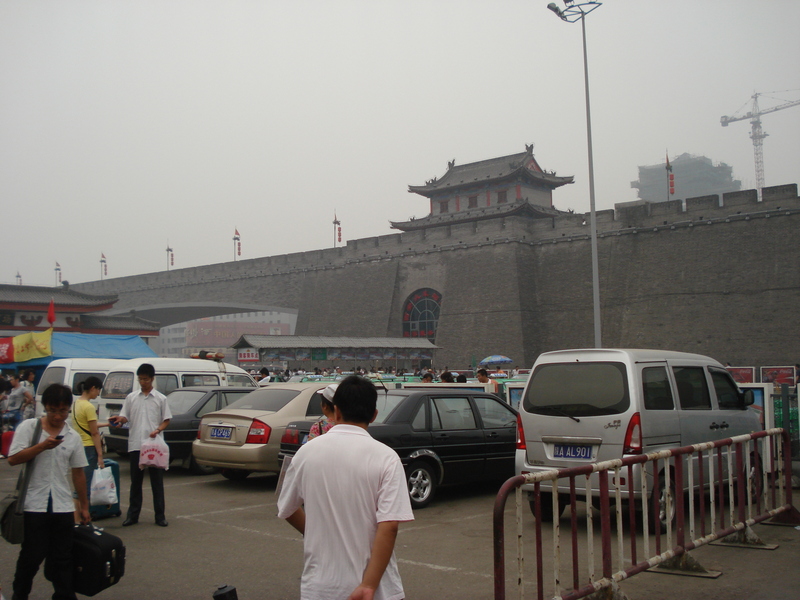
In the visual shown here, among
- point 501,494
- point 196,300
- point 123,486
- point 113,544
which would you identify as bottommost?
point 123,486

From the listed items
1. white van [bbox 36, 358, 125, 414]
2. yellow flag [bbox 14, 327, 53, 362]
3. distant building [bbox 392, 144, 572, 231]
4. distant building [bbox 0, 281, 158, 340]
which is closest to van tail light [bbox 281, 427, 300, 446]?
white van [bbox 36, 358, 125, 414]

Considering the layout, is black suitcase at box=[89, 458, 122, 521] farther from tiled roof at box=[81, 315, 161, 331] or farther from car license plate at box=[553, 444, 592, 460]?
tiled roof at box=[81, 315, 161, 331]

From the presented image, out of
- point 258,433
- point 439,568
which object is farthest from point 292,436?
point 439,568

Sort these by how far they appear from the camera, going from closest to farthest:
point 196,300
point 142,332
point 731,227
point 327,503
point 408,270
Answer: point 327,503 < point 731,227 < point 142,332 < point 408,270 < point 196,300

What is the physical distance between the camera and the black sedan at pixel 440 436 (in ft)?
23.1

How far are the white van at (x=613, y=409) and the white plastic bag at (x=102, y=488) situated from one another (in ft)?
11.3

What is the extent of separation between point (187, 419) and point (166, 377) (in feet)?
5.90

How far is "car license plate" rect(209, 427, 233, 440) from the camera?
26.6 feet

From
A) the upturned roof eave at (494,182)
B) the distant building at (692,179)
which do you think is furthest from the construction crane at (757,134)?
the upturned roof eave at (494,182)

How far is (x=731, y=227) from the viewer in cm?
2584

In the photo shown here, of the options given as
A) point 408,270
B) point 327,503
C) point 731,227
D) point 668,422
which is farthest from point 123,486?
point 408,270

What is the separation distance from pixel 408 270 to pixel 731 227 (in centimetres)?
1447

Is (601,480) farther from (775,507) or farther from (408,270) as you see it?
(408,270)

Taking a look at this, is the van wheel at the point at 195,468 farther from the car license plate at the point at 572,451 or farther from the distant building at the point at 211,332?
the distant building at the point at 211,332
